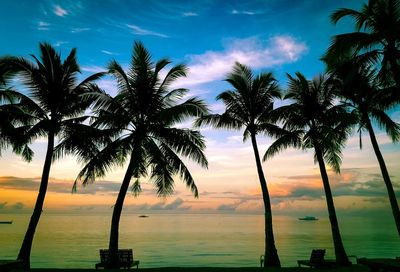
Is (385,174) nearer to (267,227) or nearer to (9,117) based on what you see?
(267,227)

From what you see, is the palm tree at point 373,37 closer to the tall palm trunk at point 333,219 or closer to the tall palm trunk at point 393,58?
the tall palm trunk at point 393,58

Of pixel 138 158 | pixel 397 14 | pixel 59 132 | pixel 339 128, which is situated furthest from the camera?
pixel 339 128

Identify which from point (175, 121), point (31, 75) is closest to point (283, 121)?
point (175, 121)

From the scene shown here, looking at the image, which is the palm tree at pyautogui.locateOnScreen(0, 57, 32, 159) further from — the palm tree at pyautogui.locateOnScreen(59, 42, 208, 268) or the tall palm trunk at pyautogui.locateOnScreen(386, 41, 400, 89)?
the tall palm trunk at pyautogui.locateOnScreen(386, 41, 400, 89)

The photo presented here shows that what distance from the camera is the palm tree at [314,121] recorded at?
63.4 feet

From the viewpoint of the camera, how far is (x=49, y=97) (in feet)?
56.4

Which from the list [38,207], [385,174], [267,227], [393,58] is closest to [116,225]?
[38,207]

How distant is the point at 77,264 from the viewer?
123 ft

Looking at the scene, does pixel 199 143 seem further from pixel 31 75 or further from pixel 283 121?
pixel 31 75

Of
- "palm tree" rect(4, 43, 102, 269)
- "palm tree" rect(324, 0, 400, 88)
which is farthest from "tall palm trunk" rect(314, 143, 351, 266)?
"palm tree" rect(4, 43, 102, 269)

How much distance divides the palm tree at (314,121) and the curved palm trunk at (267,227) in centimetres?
145

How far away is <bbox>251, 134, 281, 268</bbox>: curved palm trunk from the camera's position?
1798 centimetres

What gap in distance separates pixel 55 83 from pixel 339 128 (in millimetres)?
14930

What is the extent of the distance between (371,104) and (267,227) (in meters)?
8.44
